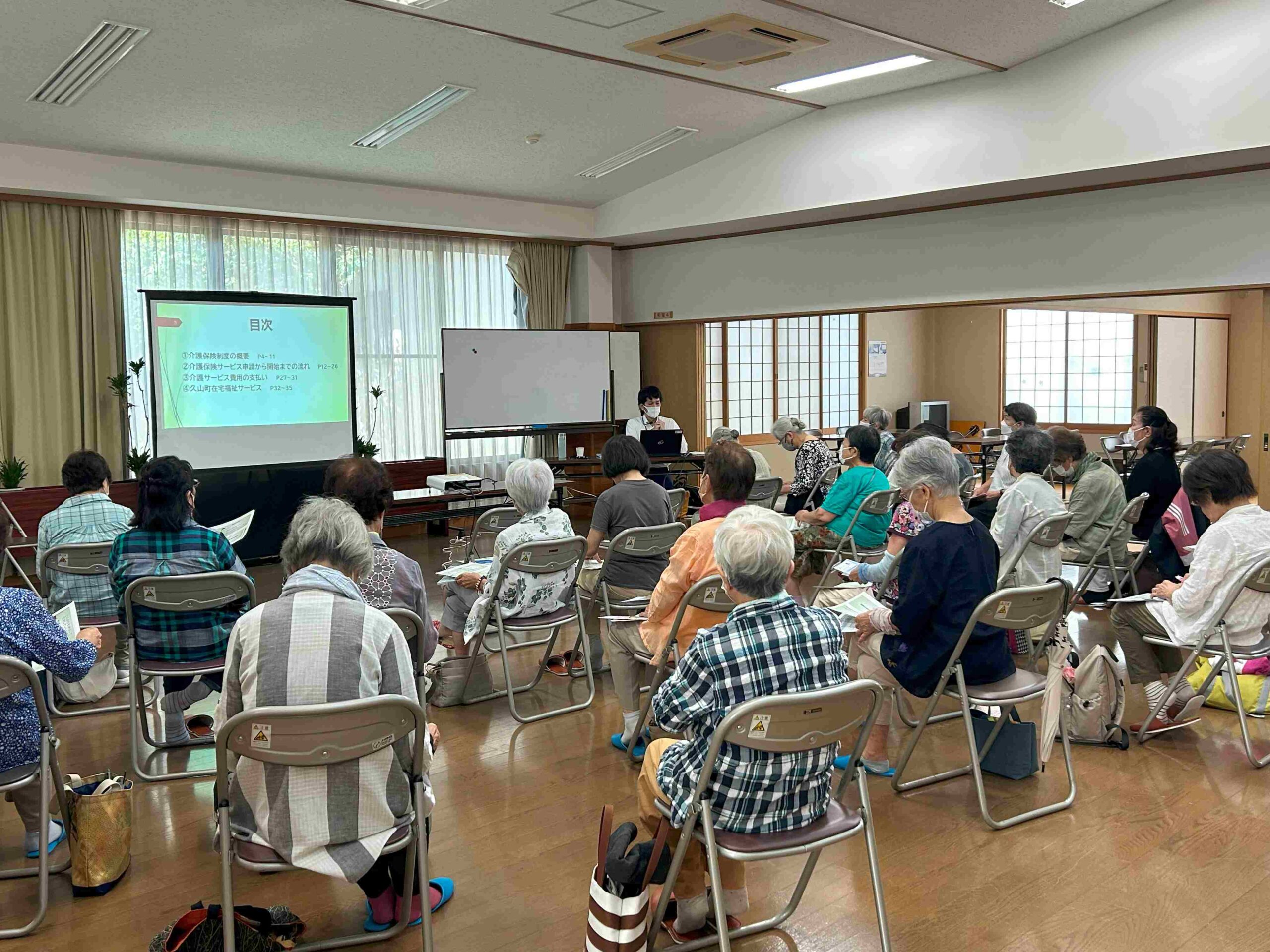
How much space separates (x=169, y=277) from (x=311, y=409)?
1.50m

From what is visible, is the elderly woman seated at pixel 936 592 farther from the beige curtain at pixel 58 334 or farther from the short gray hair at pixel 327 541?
the beige curtain at pixel 58 334

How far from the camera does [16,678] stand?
2486 mm

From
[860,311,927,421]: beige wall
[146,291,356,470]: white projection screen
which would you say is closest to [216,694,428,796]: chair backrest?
[146,291,356,470]: white projection screen

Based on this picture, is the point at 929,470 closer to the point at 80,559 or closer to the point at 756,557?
the point at 756,557

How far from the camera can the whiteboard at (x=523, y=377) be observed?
30.7 ft

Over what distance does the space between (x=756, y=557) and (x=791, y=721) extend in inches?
14.9

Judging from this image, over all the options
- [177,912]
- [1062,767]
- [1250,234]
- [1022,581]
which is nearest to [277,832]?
[177,912]

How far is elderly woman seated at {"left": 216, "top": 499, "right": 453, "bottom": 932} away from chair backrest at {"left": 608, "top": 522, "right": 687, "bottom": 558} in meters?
1.92

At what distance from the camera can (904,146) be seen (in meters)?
7.80

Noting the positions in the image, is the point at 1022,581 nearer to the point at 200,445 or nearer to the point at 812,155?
the point at 812,155

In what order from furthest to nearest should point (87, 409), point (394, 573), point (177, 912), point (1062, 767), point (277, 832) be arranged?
1. point (87, 409)
2. point (1062, 767)
3. point (394, 573)
4. point (177, 912)
5. point (277, 832)

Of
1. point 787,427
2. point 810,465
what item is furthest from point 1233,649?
point 787,427

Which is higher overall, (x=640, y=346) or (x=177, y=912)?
(x=640, y=346)

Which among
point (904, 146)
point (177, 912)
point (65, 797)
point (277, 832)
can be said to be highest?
point (904, 146)
